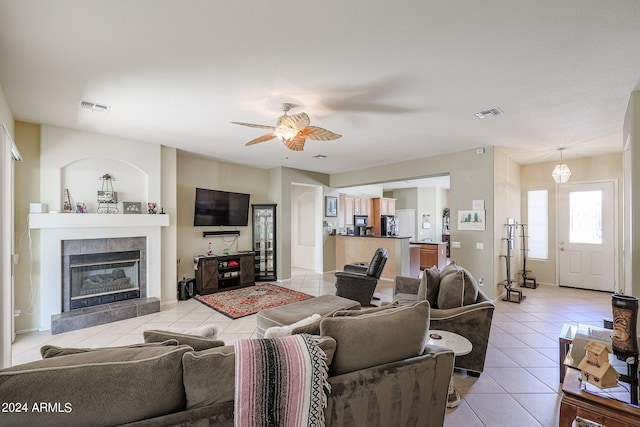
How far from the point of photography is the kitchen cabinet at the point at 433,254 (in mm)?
7609

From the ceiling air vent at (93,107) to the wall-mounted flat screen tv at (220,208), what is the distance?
2348mm

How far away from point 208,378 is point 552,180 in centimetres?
738

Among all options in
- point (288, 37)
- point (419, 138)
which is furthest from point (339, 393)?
point (419, 138)

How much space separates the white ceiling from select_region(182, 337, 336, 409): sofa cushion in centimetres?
188

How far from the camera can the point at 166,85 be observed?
259 centimetres

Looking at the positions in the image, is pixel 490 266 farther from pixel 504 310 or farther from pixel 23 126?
pixel 23 126

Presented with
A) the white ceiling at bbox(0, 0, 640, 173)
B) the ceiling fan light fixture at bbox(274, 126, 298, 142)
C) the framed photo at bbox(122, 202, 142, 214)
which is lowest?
the framed photo at bbox(122, 202, 142, 214)

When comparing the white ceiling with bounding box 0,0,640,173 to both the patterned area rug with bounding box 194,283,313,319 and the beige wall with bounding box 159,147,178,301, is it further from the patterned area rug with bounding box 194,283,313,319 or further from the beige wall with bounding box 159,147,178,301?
the patterned area rug with bounding box 194,283,313,319

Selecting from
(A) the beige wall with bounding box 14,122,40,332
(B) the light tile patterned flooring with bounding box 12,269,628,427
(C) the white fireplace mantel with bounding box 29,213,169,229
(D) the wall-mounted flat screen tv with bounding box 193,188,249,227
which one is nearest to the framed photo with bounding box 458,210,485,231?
(B) the light tile patterned flooring with bounding box 12,269,628,427

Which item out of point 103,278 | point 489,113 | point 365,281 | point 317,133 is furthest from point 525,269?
point 103,278

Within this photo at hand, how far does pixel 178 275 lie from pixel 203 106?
11.9 ft

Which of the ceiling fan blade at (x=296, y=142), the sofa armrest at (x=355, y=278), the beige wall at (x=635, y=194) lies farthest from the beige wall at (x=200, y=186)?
the beige wall at (x=635, y=194)

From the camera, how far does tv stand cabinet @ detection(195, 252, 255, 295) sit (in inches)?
207

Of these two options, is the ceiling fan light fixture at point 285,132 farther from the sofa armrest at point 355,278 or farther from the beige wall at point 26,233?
the beige wall at point 26,233
